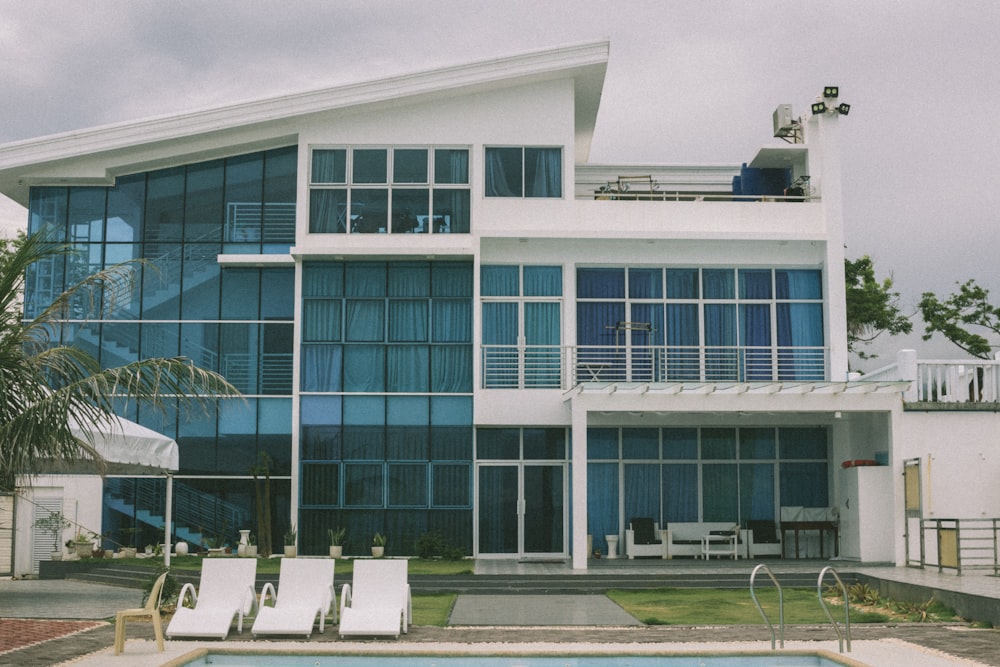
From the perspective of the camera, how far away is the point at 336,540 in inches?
835

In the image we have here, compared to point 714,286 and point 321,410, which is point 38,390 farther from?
point 714,286

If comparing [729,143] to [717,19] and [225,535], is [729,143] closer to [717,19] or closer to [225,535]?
[717,19]

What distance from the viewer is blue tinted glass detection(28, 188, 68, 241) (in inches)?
902

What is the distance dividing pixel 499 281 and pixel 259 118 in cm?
546

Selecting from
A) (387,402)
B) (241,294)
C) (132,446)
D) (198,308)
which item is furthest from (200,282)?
(132,446)

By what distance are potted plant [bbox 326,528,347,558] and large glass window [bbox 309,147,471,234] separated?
18.4ft

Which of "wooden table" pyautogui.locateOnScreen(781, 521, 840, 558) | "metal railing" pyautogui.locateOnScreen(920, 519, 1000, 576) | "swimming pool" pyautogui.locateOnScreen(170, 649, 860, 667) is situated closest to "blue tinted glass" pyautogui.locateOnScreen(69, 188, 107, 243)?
"swimming pool" pyautogui.locateOnScreen(170, 649, 860, 667)

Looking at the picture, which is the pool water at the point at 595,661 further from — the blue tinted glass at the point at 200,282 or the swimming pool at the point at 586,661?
the blue tinted glass at the point at 200,282

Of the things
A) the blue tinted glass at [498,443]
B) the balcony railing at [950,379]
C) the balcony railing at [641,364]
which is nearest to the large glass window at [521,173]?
the balcony railing at [641,364]

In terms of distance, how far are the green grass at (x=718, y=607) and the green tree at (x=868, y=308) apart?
A: 1733cm

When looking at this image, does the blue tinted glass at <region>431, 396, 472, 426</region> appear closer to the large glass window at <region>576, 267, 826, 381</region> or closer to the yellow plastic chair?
the large glass window at <region>576, 267, 826, 381</region>

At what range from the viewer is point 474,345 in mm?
22016

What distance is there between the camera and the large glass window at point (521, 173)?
22469 mm

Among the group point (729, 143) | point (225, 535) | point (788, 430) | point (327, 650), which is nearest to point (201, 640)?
point (327, 650)
